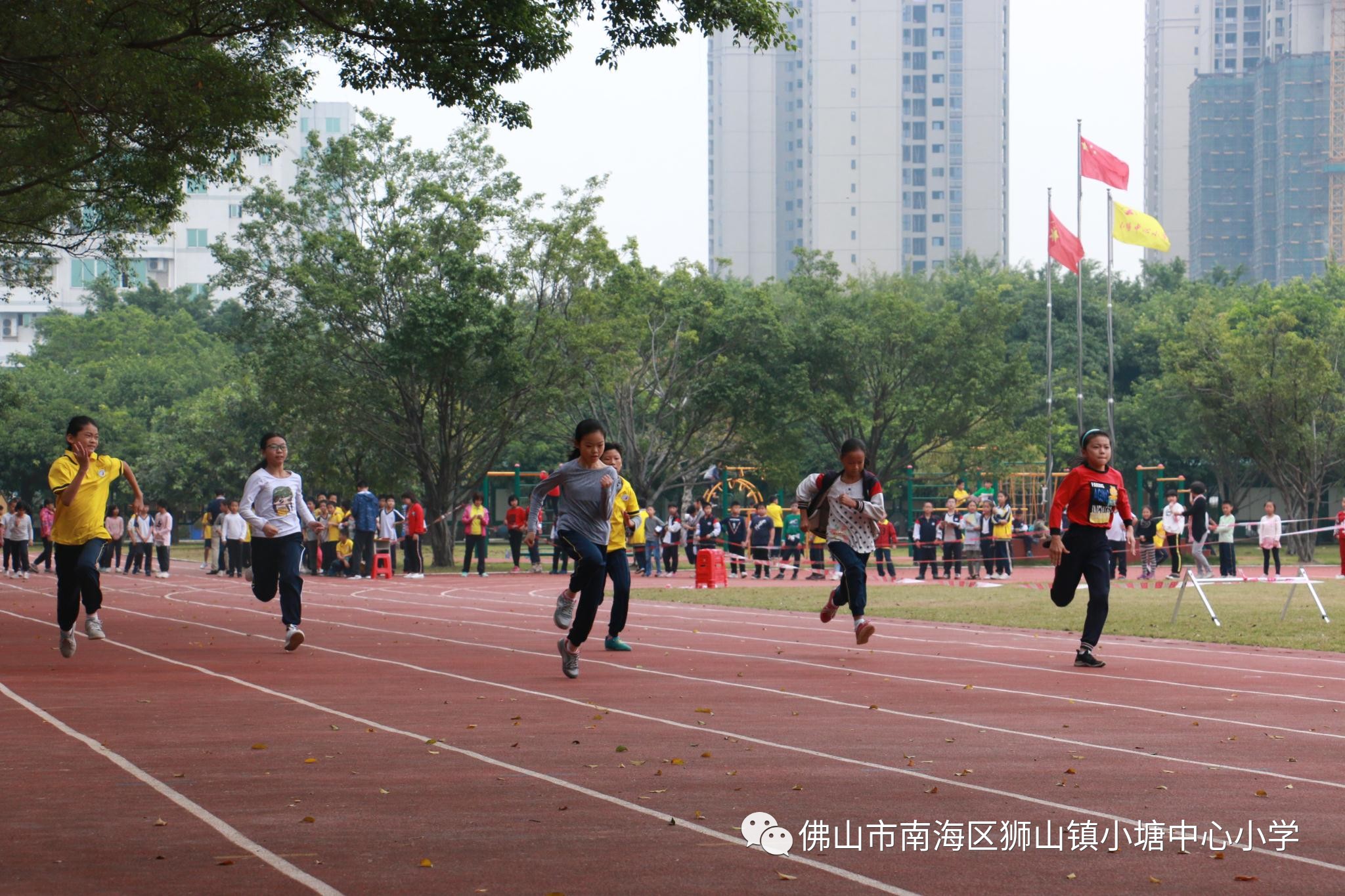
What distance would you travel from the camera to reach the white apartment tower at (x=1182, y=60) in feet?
387

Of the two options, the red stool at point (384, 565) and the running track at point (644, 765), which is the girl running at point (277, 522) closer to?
the running track at point (644, 765)

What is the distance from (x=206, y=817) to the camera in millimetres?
5871

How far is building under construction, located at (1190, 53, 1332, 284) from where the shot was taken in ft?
343

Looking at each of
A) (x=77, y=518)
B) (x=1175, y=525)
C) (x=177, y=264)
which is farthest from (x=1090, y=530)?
(x=177, y=264)

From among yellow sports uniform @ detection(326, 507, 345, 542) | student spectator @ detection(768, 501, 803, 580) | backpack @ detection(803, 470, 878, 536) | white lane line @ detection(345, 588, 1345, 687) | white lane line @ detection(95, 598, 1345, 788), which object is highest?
backpack @ detection(803, 470, 878, 536)

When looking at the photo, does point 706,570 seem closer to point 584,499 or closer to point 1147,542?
point 1147,542

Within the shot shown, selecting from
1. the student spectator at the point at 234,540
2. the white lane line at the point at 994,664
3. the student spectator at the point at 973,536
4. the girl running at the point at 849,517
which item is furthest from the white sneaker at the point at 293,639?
the student spectator at the point at 973,536

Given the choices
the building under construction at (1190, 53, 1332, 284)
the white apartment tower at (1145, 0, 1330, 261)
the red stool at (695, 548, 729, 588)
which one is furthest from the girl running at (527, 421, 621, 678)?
the white apartment tower at (1145, 0, 1330, 261)

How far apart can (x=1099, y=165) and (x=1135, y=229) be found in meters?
1.85

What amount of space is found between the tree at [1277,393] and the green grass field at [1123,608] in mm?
16587

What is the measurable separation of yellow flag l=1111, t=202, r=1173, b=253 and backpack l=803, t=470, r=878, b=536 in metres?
26.6

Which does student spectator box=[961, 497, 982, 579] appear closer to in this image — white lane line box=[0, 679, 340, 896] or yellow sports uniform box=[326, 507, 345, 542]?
yellow sports uniform box=[326, 507, 345, 542]

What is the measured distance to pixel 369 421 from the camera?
39.7 m

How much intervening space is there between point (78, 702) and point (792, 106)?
127 metres
